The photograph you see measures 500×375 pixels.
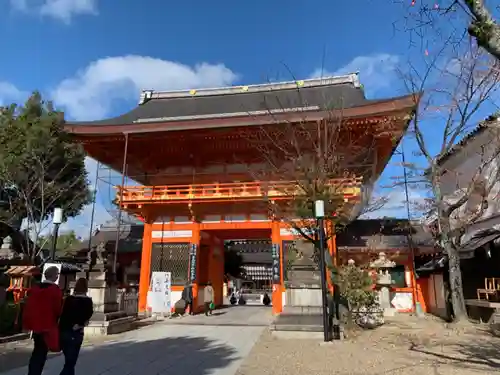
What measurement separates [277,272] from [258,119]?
7.08m

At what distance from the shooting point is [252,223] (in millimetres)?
18656

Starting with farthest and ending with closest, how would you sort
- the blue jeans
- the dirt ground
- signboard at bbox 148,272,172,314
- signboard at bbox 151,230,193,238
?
1. signboard at bbox 151,230,193,238
2. signboard at bbox 148,272,172,314
3. the dirt ground
4. the blue jeans

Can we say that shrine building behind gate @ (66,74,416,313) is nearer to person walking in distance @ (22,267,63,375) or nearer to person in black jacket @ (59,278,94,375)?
person in black jacket @ (59,278,94,375)

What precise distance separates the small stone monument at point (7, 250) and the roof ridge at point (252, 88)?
461 inches

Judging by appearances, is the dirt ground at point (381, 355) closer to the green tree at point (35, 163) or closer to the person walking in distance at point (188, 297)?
the person walking in distance at point (188, 297)

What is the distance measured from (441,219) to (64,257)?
2150 centimetres

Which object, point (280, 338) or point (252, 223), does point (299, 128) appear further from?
point (280, 338)

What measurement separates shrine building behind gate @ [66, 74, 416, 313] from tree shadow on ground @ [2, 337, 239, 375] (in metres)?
8.17

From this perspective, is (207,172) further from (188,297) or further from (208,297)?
(188,297)

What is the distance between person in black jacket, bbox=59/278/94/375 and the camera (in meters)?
4.86

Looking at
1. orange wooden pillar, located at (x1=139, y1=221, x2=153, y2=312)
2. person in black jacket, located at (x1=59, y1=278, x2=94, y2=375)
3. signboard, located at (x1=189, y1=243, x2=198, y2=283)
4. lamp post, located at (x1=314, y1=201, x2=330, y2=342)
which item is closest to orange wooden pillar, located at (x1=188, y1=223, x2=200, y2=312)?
signboard, located at (x1=189, y1=243, x2=198, y2=283)

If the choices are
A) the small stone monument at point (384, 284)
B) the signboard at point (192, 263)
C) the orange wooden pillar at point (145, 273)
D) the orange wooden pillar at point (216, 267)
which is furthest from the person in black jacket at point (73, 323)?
the orange wooden pillar at point (216, 267)

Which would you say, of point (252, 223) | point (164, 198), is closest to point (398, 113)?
point (252, 223)

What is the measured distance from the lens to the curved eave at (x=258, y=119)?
1498cm
